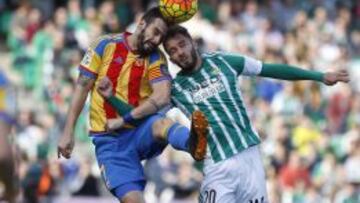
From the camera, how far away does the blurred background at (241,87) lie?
1916cm

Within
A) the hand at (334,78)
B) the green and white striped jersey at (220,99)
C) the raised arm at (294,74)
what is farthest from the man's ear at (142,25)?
the hand at (334,78)

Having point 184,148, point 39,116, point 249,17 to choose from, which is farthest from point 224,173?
point 249,17

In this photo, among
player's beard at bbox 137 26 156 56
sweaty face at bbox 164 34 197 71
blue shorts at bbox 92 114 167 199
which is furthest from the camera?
blue shorts at bbox 92 114 167 199

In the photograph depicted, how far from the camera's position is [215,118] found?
11180 millimetres

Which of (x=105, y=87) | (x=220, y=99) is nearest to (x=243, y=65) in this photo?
(x=220, y=99)

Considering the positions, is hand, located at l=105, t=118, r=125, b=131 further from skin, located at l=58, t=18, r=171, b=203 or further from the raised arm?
the raised arm

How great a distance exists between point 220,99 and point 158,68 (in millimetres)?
605

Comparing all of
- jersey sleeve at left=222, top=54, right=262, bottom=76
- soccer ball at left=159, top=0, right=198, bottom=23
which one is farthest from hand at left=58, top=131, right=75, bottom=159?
jersey sleeve at left=222, top=54, right=262, bottom=76

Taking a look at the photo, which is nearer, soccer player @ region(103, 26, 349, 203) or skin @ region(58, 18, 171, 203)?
soccer player @ region(103, 26, 349, 203)

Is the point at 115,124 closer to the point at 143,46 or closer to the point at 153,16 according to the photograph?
the point at 143,46

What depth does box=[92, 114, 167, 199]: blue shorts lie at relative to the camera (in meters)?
11.6

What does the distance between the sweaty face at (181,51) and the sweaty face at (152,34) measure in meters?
0.11

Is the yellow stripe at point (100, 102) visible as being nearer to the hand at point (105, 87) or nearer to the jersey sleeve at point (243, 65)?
the hand at point (105, 87)

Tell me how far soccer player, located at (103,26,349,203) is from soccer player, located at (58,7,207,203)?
17cm
